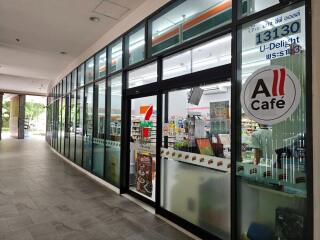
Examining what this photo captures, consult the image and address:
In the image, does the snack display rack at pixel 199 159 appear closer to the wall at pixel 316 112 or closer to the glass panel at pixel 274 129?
the glass panel at pixel 274 129

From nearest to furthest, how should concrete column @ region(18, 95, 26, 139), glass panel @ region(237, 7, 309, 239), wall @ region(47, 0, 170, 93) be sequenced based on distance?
glass panel @ region(237, 7, 309, 239) < wall @ region(47, 0, 170, 93) < concrete column @ region(18, 95, 26, 139)

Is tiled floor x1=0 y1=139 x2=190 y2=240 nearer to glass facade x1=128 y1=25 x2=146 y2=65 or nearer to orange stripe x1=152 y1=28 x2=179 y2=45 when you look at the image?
glass facade x1=128 y1=25 x2=146 y2=65

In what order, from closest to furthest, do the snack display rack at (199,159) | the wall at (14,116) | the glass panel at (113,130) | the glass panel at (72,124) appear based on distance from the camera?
the snack display rack at (199,159)
the glass panel at (113,130)
the glass panel at (72,124)
the wall at (14,116)

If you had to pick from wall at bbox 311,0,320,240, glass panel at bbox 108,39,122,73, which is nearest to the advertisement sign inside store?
wall at bbox 311,0,320,240

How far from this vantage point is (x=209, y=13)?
3197 millimetres

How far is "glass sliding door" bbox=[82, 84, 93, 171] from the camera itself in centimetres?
687

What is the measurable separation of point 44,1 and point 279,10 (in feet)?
13.2

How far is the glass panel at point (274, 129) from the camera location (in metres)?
2.13

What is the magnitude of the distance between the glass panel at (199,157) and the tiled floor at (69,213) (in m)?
0.43

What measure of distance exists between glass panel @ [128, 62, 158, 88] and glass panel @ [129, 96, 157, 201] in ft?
1.04

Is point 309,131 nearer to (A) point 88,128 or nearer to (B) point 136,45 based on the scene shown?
(B) point 136,45

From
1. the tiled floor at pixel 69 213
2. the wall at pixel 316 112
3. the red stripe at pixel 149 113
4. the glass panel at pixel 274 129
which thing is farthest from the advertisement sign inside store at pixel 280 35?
the tiled floor at pixel 69 213

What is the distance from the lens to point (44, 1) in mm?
4348

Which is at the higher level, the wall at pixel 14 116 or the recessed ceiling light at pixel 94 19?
the recessed ceiling light at pixel 94 19
